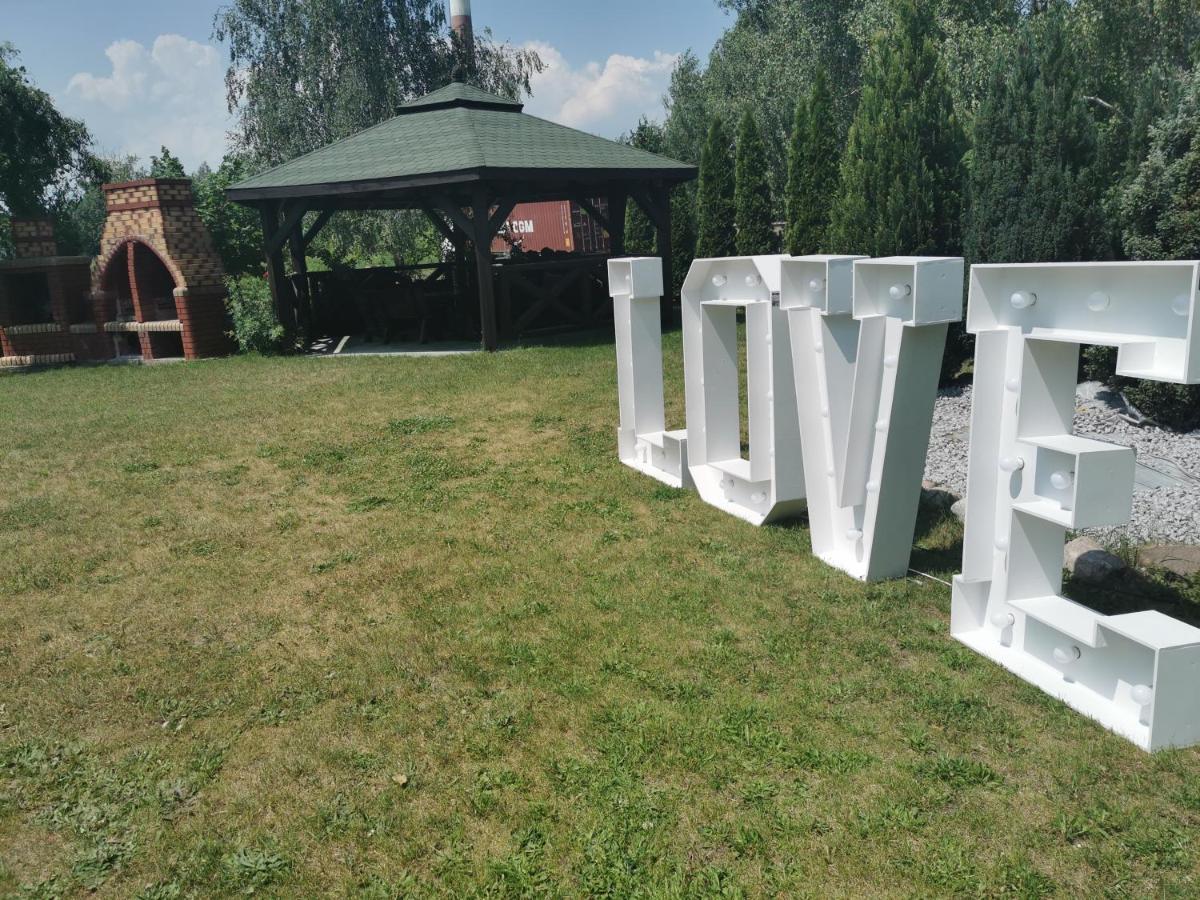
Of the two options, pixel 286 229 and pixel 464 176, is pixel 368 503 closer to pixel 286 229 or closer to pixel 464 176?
pixel 464 176

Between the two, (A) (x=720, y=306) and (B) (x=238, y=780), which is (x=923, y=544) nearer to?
(A) (x=720, y=306)

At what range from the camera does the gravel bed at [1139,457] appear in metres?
4.95

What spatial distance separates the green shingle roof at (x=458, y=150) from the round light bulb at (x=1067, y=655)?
10499 mm

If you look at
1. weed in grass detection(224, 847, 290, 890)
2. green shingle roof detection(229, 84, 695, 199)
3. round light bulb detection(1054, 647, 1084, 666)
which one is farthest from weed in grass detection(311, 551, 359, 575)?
green shingle roof detection(229, 84, 695, 199)

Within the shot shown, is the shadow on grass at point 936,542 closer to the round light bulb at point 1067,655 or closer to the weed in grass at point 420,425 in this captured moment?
the round light bulb at point 1067,655

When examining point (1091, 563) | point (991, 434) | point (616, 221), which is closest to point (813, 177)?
point (616, 221)

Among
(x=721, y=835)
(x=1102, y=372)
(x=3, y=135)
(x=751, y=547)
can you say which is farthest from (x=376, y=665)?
(x=3, y=135)

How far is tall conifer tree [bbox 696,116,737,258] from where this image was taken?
17078 mm

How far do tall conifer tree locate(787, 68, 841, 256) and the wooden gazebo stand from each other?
5.75ft

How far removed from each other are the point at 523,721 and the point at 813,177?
12.6 meters

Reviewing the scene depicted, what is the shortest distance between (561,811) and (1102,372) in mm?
6382

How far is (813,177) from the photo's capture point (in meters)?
14.2

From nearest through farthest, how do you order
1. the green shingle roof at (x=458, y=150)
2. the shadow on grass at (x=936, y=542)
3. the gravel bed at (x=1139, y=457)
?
the shadow on grass at (x=936, y=542) → the gravel bed at (x=1139, y=457) → the green shingle roof at (x=458, y=150)

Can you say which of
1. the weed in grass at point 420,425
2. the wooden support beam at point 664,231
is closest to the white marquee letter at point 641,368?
the weed in grass at point 420,425
